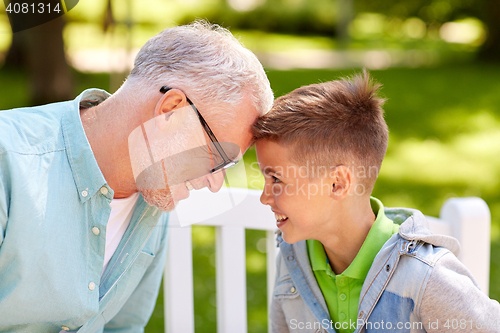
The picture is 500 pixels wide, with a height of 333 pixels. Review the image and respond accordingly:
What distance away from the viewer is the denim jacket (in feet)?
4.51

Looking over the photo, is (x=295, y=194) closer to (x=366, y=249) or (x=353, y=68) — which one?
(x=366, y=249)

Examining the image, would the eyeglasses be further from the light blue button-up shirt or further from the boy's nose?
the light blue button-up shirt

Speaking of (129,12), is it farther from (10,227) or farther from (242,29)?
(242,29)

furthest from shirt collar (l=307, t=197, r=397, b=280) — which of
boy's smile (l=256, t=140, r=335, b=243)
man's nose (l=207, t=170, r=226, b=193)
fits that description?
man's nose (l=207, t=170, r=226, b=193)

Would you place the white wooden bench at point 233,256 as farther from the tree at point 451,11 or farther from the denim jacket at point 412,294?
the tree at point 451,11

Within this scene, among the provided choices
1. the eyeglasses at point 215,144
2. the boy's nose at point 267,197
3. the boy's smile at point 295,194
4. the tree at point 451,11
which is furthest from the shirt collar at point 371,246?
the tree at point 451,11

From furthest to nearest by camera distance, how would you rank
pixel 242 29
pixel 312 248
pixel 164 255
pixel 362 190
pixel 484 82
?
pixel 242 29 < pixel 484 82 < pixel 164 255 < pixel 312 248 < pixel 362 190

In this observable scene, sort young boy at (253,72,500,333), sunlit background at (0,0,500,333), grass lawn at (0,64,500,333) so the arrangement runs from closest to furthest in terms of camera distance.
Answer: young boy at (253,72,500,333) → grass lawn at (0,64,500,333) → sunlit background at (0,0,500,333)

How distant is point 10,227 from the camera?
1.32 meters

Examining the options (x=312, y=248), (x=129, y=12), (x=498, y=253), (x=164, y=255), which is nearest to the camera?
(x=312, y=248)

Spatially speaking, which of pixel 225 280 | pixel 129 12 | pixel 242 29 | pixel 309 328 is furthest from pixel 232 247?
pixel 242 29

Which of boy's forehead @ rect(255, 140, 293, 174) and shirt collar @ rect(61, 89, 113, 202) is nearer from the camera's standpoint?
shirt collar @ rect(61, 89, 113, 202)

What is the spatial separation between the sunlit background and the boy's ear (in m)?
0.38

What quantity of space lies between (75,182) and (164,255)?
51 cm
